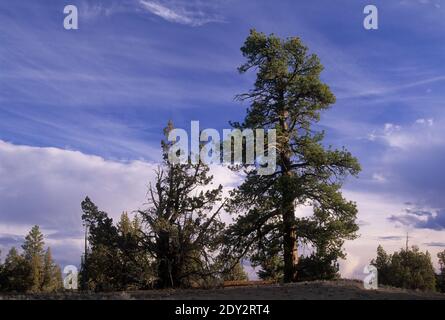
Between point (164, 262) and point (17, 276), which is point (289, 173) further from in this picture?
point (17, 276)

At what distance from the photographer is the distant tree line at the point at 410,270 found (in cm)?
5594

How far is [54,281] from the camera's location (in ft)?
230

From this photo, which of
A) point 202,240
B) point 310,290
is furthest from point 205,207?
point 310,290

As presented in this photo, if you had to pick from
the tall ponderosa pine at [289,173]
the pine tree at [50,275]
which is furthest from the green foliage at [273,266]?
the pine tree at [50,275]

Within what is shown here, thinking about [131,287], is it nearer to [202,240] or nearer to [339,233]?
[202,240]

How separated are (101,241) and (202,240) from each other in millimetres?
5963

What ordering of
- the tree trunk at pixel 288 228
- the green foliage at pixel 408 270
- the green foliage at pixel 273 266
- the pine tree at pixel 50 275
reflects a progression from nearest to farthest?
the tree trunk at pixel 288 228 → the green foliage at pixel 273 266 → the green foliage at pixel 408 270 → the pine tree at pixel 50 275

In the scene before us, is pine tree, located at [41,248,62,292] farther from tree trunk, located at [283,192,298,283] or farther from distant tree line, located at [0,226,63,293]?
tree trunk, located at [283,192,298,283]

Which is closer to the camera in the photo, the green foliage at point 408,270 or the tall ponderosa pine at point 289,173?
the tall ponderosa pine at point 289,173

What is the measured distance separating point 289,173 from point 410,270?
36.6 metres

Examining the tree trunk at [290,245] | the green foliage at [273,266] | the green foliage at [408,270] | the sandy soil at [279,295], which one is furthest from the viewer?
the green foliage at [408,270]

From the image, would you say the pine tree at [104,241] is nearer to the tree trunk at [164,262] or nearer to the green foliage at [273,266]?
the tree trunk at [164,262]

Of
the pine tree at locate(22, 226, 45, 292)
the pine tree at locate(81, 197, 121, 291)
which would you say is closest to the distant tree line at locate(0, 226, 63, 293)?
the pine tree at locate(22, 226, 45, 292)
